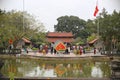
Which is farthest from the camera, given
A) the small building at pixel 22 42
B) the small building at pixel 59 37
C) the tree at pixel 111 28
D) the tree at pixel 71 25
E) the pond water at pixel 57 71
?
the tree at pixel 71 25

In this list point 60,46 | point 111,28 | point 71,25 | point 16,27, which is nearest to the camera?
point 60,46

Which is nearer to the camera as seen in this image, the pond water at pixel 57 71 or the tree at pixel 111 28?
the pond water at pixel 57 71

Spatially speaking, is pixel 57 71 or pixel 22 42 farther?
pixel 22 42

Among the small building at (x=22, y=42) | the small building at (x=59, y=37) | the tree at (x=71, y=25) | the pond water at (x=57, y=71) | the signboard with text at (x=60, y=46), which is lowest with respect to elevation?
the pond water at (x=57, y=71)

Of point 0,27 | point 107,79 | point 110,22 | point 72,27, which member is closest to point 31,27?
point 0,27

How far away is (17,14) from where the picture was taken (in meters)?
42.3

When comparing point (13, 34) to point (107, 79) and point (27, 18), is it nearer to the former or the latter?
point (27, 18)

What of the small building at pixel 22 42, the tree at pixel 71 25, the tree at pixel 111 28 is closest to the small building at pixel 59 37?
the small building at pixel 22 42

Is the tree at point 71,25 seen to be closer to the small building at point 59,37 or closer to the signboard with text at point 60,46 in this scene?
the small building at point 59,37

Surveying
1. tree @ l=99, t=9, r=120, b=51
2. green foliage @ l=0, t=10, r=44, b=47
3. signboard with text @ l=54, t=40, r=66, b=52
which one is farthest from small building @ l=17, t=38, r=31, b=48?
tree @ l=99, t=9, r=120, b=51

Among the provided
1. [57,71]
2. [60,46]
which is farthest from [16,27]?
[57,71]

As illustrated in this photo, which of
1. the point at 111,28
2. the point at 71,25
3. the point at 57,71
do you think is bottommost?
the point at 57,71

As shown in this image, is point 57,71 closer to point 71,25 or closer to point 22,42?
point 22,42

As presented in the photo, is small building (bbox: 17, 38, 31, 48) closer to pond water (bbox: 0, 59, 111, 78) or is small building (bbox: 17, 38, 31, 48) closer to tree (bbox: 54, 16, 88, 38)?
tree (bbox: 54, 16, 88, 38)
